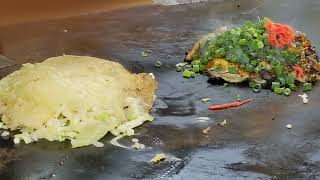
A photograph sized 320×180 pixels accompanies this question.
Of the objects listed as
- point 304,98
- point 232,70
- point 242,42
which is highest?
point 242,42

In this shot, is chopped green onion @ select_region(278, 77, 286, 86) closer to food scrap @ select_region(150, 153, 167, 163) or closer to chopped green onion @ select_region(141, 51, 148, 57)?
chopped green onion @ select_region(141, 51, 148, 57)

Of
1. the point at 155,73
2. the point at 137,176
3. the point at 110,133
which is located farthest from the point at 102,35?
the point at 137,176

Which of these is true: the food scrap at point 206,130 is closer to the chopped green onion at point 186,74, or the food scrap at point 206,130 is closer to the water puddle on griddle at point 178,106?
the water puddle on griddle at point 178,106

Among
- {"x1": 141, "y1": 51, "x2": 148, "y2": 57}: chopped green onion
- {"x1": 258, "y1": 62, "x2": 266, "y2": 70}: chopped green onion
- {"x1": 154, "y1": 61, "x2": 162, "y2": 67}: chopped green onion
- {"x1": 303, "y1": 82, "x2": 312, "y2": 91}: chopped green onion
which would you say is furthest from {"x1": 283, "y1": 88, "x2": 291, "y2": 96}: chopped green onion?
{"x1": 141, "y1": 51, "x2": 148, "y2": 57}: chopped green onion

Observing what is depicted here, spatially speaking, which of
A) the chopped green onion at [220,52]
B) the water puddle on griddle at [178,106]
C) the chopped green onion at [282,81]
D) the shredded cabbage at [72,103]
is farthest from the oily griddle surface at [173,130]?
the chopped green onion at [220,52]

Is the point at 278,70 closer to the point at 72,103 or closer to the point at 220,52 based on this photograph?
the point at 220,52

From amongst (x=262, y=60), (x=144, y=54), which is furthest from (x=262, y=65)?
(x=144, y=54)
